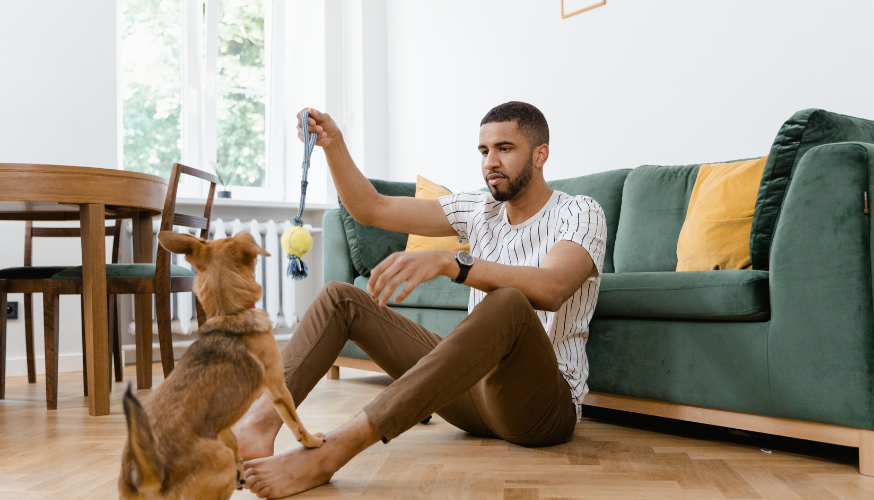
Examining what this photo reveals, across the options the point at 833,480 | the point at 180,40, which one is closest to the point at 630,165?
the point at 833,480

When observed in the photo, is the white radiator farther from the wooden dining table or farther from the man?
the man

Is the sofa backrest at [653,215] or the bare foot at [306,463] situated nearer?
the bare foot at [306,463]

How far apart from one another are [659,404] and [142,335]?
85.9 inches

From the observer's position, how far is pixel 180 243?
43.1 inches

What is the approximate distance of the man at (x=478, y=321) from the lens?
1.30 meters

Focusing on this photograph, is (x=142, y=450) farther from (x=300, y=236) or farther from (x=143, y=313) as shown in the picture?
(x=143, y=313)

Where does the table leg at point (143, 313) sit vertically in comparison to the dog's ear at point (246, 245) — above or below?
below

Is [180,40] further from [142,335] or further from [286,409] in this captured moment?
[286,409]

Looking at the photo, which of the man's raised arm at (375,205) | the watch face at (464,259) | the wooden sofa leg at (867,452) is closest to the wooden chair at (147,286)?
the man's raised arm at (375,205)

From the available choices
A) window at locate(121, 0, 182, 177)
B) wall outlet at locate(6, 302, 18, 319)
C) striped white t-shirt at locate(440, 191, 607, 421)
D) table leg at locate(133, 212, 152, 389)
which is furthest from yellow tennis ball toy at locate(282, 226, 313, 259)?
window at locate(121, 0, 182, 177)

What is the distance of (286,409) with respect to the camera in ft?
3.99

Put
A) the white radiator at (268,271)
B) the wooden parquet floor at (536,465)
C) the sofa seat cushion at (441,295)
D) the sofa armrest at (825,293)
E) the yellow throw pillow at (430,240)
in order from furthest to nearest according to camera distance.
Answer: the white radiator at (268,271) → the yellow throw pillow at (430,240) → the sofa seat cushion at (441,295) → the sofa armrest at (825,293) → the wooden parquet floor at (536,465)

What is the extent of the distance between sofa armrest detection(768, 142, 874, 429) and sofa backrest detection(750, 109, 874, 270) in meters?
0.05

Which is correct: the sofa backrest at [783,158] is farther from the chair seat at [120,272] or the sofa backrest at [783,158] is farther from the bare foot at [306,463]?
the chair seat at [120,272]
